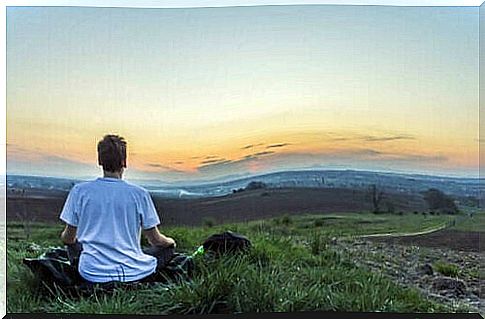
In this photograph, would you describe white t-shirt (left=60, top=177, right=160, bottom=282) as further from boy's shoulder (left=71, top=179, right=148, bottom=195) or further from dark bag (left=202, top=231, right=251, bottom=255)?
dark bag (left=202, top=231, right=251, bottom=255)

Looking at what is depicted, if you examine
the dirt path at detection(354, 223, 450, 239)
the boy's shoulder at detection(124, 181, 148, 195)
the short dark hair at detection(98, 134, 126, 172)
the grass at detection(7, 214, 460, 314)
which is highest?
the short dark hair at detection(98, 134, 126, 172)

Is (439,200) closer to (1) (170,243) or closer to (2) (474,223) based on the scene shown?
(2) (474,223)

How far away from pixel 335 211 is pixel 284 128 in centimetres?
65

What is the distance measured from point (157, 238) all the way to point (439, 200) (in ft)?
6.24

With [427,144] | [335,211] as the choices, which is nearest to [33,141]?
[335,211]

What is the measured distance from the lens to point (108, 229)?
19.7ft

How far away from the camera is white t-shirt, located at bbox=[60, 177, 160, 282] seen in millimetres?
6000

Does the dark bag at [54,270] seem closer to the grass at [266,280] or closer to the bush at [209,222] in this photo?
the grass at [266,280]

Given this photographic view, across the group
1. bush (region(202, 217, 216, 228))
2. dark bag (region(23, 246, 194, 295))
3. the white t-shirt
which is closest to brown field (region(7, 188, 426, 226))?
bush (region(202, 217, 216, 228))

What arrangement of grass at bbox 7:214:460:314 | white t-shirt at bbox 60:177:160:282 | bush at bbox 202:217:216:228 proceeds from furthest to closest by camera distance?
1. bush at bbox 202:217:216:228
2. white t-shirt at bbox 60:177:160:282
3. grass at bbox 7:214:460:314

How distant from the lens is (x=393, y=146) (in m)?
6.12

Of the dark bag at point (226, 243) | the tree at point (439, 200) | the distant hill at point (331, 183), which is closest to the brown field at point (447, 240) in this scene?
the tree at point (439, 200)

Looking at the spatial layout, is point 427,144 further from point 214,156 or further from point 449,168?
point 214,156

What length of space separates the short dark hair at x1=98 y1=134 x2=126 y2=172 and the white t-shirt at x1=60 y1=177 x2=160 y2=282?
0.31 feet
